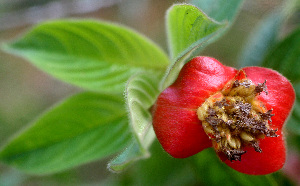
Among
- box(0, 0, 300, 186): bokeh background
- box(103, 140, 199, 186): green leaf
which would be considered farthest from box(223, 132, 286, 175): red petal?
box(0, 0, 300, 186): bokeh background

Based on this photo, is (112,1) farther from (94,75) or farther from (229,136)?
(229,136)

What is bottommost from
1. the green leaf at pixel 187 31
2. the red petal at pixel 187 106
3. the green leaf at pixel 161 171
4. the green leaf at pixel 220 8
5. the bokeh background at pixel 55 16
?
the green leaf at pixel 161 171

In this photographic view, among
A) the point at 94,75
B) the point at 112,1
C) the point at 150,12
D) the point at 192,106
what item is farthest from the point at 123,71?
the point at 150,12

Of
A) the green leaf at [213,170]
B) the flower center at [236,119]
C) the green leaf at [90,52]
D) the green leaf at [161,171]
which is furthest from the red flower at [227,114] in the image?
the green leaf at [161,171]

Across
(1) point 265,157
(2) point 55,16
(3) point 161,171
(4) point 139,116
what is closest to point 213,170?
(1) point 265,157

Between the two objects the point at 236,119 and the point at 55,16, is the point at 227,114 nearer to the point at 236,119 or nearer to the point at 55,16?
the point at 236,119

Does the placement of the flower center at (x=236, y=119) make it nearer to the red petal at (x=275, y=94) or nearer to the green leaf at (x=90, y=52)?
the red petal at (x=275, y=94)
